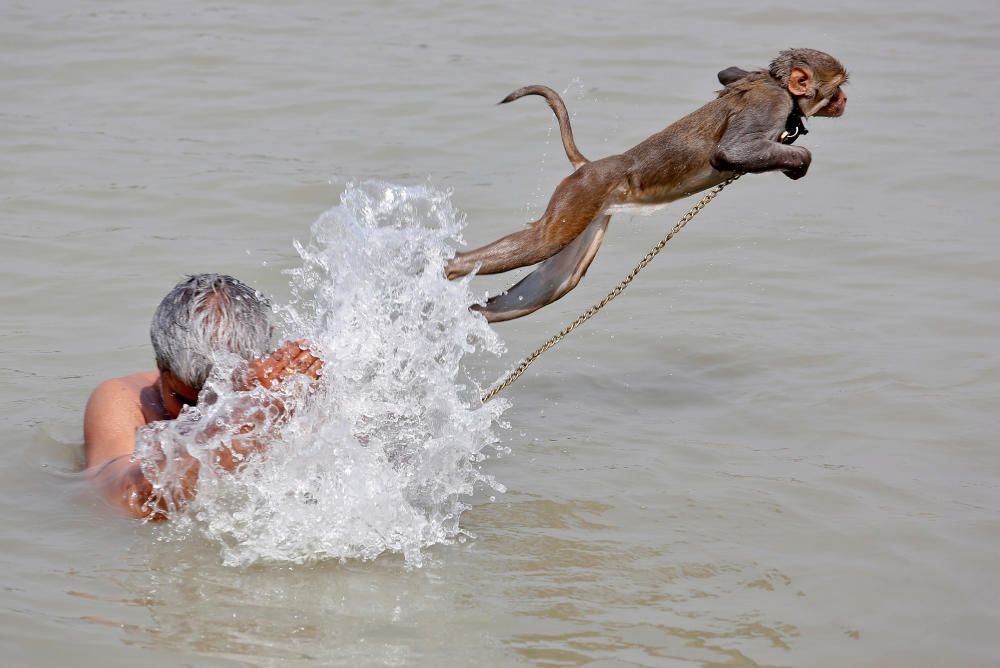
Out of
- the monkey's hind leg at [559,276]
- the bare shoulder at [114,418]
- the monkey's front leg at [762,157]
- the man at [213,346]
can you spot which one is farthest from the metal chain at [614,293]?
the bare shoulder at [114,418]

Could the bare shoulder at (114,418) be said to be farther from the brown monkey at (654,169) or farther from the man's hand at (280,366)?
the brown monkey at (654,169)

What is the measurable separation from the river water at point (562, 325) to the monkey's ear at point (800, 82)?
4.94ft

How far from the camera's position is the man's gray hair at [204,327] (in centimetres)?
389

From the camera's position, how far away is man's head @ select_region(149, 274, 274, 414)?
3.89 m

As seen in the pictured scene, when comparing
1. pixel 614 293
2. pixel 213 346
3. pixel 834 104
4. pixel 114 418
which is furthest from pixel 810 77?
pixel 114 418

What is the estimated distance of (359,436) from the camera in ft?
15.2

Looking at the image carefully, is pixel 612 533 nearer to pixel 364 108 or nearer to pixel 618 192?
pixel 618 192

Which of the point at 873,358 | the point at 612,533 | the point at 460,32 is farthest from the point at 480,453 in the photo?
the point at 460,32

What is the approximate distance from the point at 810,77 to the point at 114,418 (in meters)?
2.95

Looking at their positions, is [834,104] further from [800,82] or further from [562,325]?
[562,325]

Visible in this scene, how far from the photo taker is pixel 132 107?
32.7 feet

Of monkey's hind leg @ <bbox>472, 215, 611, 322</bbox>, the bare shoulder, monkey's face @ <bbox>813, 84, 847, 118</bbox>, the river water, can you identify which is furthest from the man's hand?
monkey's face @ <bbox>813, 84, 847, 118</bbox>

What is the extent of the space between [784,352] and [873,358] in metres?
0.43

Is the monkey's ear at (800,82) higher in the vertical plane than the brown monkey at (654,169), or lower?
higher
